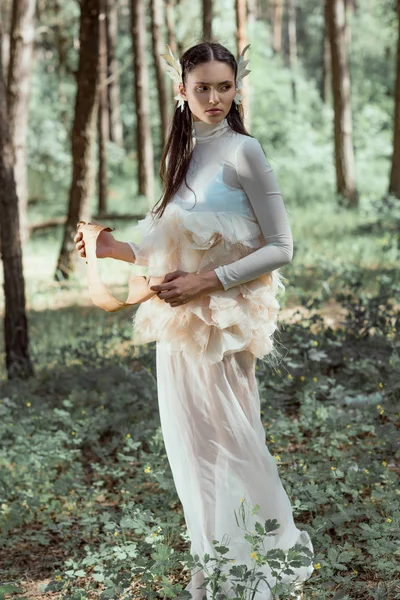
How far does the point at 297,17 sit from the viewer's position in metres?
50.6

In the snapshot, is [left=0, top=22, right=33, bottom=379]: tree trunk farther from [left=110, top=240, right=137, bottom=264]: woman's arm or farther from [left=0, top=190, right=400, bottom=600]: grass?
[left=110, top=240, right=137, bottom=264]: woman's arm

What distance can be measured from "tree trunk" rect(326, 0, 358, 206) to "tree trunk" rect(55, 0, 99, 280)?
24.2 feet

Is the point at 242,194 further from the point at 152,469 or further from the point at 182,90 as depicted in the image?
the point at 152,469

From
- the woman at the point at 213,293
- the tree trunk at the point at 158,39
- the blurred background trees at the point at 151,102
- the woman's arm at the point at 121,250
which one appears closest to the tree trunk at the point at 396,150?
the blurred background trees at the point at 151,102

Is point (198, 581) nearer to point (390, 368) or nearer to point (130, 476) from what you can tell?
point (130, 476)

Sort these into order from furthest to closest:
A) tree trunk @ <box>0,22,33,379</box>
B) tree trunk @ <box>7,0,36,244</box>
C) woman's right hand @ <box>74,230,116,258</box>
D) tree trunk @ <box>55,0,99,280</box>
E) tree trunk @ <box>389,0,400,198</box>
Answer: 1. tree trunk @ <box>389,0,400,198</box>
2. tree trunk @ <box>7,0,36,244</box>
3. tree trunk @ <box>55,0,99,280</box>
4. tree trunk @ <box>0,22,33,379</box>
5. woman's right hand @ <box>74,230,116,258</box>

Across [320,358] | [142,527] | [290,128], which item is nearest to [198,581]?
[142,527]

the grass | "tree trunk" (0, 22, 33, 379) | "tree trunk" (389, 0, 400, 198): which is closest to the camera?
the grass

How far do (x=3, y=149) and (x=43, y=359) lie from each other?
7.09 ft

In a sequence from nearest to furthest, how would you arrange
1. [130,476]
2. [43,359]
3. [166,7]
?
[130,476]
[43,359]
[166,7]

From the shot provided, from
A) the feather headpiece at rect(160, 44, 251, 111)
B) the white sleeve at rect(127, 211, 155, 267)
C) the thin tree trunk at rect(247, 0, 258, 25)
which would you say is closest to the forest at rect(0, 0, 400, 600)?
the feather headpiece at rect(160, 44, 251, 111)

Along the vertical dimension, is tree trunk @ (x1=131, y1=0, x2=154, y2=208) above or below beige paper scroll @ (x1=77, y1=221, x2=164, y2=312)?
above

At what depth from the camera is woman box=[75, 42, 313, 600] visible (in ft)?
9.79

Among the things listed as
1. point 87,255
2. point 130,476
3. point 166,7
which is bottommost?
point 130,476
